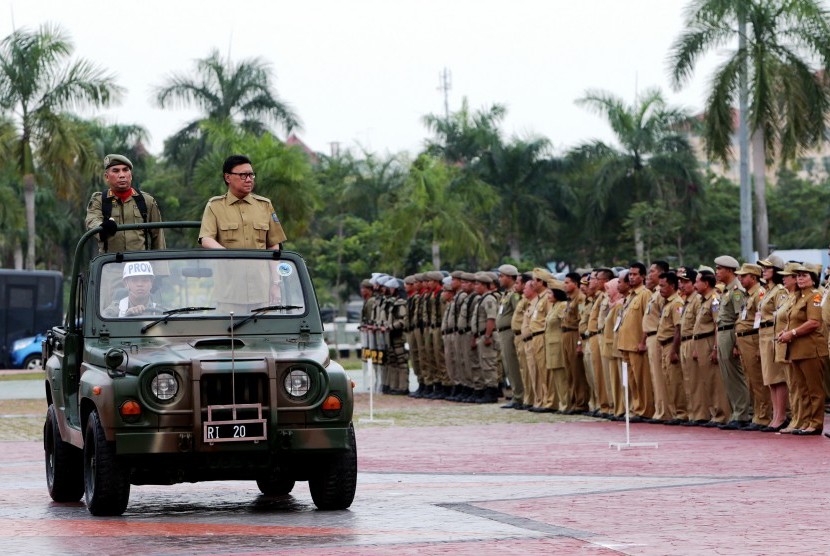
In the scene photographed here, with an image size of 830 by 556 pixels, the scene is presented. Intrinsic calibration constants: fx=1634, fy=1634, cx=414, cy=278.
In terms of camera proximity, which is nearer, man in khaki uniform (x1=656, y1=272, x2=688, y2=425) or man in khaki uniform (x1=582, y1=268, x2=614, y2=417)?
man in khaki uniform (x1=656, y1=272, x2=688, y2=425)

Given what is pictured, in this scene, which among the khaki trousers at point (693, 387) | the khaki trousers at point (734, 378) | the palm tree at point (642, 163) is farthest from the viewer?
the palm tree at point (642, 163)

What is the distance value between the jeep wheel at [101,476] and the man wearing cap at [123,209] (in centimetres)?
196

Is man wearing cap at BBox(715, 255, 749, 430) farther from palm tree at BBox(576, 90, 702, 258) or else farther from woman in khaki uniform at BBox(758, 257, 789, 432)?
palm tree at BBox(576, 90, 702, 258)

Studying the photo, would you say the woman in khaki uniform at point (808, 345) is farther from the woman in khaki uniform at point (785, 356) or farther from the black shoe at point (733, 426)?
the black shoe at point (733, 426)

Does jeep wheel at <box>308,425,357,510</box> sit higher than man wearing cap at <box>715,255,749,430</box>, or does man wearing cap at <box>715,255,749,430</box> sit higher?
man wearing cap at <box>715,255,749,430</box>

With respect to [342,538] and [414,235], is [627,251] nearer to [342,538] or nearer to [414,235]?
[414,235]

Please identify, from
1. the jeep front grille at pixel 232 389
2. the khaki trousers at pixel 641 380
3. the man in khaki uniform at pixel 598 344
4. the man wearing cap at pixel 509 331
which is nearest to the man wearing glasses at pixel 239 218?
the jeep front grille at pixel 232 389

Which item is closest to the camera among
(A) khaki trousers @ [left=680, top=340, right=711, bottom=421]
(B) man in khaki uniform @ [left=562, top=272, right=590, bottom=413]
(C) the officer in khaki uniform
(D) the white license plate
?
(D) the white license plate

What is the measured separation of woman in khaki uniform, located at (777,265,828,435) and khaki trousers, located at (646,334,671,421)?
3141 millimetres

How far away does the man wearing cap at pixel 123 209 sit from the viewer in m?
12.9

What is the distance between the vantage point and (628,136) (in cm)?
5922

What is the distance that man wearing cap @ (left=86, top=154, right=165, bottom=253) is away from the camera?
42.3 feet

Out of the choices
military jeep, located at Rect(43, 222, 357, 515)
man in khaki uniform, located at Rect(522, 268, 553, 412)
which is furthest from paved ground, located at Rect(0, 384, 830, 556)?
man in khaki uniform, located at Rect(522, 268, 553, 412)

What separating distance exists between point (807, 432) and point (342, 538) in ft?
33.0
